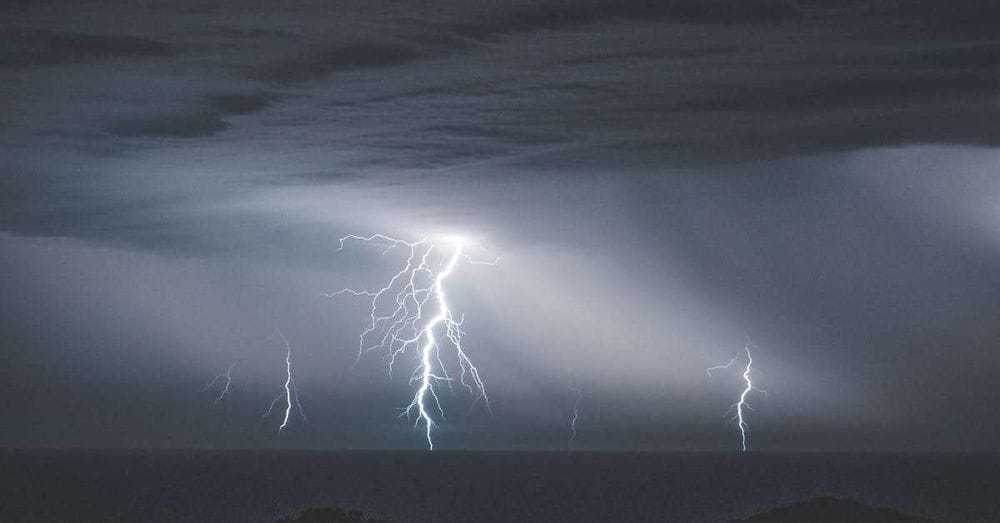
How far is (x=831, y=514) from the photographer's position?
20688 mm

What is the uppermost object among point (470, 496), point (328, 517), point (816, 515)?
point (470, 496)

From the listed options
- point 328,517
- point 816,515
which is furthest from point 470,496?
point 816,515

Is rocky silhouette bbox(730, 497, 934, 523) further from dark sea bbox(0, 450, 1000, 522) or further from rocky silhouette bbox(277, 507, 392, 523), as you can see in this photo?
dark sea bbox(0, 450, 1000, 522)

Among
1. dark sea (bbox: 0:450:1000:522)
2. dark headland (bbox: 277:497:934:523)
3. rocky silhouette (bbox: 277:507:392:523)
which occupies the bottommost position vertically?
rocky silhouette (bbox: 277:507:392:523)

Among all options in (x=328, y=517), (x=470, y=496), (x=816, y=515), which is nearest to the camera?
(x=816, y=515)

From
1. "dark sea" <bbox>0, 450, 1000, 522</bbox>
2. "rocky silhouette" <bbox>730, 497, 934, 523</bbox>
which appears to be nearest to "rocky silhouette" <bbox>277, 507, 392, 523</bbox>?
"rocky silhouette" <bbox>730, 497, 934, 523</bbox>

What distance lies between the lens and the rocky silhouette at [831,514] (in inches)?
791

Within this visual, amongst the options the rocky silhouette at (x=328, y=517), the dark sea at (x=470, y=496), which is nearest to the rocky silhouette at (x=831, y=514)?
the rocky silhouette at (x=328, y=517)

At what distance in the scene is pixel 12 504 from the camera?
5575cm

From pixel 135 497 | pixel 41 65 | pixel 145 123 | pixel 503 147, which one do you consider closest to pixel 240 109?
pixel 145 123

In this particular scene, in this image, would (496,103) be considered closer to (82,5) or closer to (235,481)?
(82,5)

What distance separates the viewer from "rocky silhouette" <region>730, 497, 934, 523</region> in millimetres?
20094

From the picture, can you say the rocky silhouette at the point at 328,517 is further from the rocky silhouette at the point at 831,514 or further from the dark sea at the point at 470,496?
the dark sea at the point at 470,496

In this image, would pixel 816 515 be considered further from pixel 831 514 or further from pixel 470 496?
pixel 470 496
